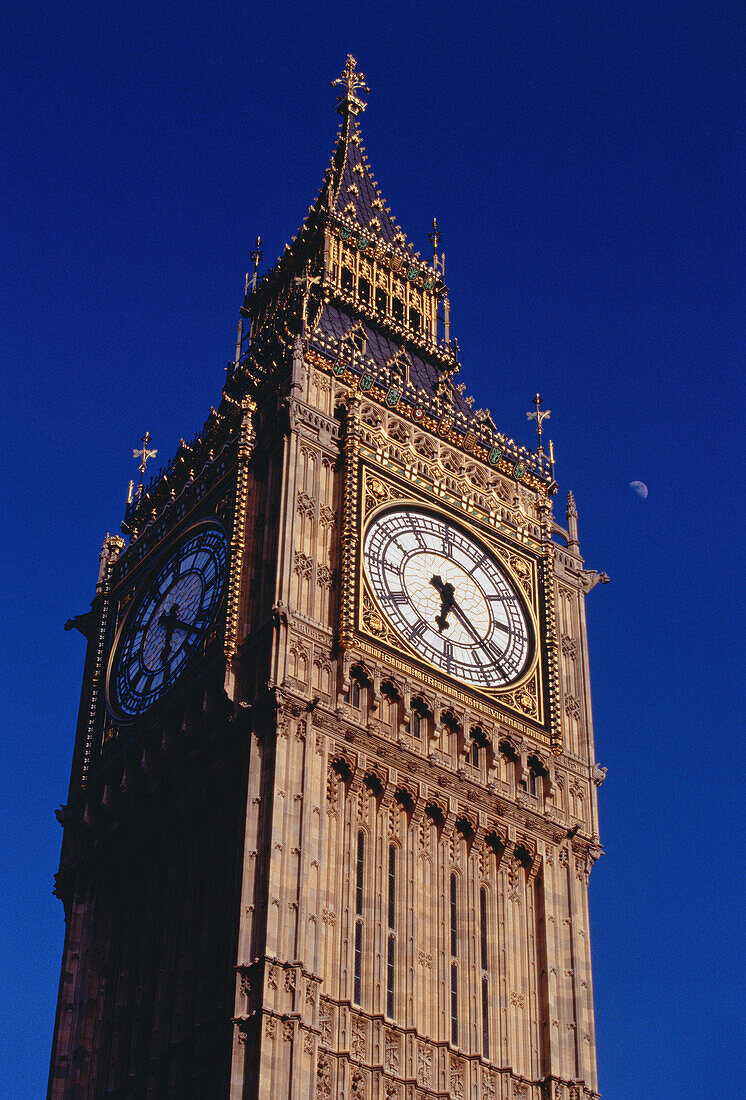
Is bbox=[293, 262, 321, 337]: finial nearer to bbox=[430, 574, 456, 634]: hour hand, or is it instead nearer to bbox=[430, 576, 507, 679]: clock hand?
bbox=[430, 574, 456, 634]: hour hand

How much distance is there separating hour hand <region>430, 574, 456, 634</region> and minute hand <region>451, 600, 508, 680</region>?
151mm

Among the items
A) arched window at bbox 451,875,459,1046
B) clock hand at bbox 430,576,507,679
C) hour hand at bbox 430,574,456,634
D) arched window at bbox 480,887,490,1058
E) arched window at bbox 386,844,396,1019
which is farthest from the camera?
clock hand at bbox 430,576,507,679

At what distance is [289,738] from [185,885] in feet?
14.8

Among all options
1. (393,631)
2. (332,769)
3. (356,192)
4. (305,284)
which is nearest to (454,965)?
(332,769)

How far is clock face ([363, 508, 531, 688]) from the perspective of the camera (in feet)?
163

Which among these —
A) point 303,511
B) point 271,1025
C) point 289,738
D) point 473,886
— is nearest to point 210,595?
point 303,511

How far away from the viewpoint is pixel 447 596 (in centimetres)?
5088

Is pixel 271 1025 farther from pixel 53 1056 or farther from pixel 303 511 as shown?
pixel 303 511

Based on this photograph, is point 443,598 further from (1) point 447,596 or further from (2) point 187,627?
(2) point 187,627

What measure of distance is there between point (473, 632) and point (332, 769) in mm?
6970

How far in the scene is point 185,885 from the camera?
4600 cm

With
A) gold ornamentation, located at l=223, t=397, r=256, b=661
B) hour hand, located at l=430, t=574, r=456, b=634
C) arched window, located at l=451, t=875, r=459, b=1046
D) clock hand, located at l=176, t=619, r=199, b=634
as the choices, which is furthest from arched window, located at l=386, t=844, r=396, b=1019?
Result: clock hand, located at l=176, t=619, r=199, b=634

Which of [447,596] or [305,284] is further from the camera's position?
[305,284]

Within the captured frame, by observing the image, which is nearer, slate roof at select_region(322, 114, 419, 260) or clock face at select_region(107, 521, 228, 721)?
clock face at select_region(107, 521, 228, 721)
